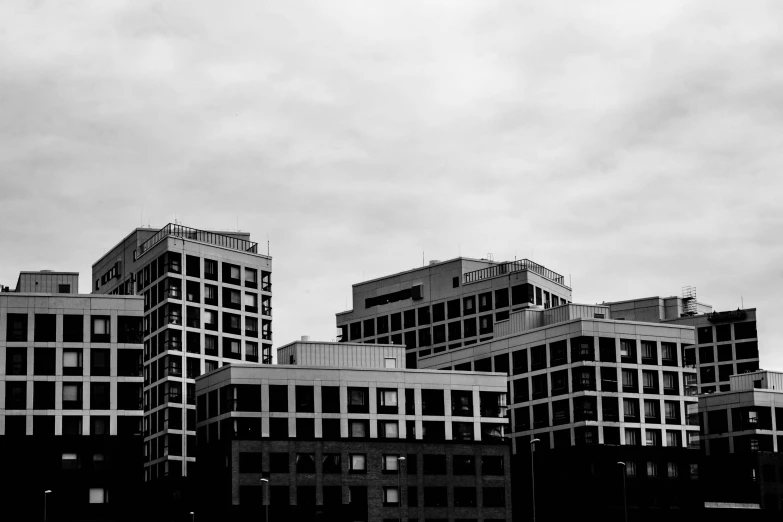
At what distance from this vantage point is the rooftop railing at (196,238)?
191625 mm

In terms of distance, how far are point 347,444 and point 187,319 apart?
148 ft

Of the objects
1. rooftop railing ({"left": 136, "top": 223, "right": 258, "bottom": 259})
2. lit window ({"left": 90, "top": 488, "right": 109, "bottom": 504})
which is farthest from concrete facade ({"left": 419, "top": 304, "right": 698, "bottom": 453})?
lit window ({"left": 90, "top": 488, "right": 109, "bottom": 504})

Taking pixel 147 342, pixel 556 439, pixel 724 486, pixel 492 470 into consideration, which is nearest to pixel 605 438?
pixel 556 439

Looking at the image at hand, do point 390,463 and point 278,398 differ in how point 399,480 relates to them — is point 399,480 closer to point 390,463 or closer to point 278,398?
point 390,463

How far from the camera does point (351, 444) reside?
14688 centimetres

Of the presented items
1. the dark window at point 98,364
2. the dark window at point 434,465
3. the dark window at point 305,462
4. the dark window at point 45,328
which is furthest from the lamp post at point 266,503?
the dark window at point 45,328

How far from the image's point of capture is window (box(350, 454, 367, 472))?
146500 mm

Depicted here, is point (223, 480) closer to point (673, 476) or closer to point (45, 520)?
point (45, 520)

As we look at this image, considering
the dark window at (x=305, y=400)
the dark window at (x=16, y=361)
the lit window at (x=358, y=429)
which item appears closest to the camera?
the dark window at (x=16, y=361)

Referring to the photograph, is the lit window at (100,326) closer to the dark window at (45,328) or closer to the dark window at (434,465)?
the dark window at (45,328)

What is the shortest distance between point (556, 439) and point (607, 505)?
10158 millimetres

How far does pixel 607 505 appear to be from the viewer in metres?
161

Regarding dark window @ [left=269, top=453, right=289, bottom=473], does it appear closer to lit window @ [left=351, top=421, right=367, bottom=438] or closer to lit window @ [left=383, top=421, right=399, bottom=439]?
lit window @ [left=351, top=421, right=367, bottom=438]

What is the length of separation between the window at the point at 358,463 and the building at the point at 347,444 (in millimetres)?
105
